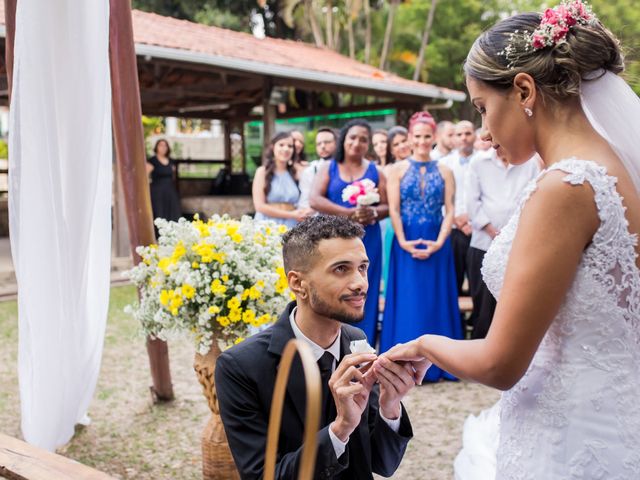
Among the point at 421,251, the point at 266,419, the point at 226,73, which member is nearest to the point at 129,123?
the point at 421,251

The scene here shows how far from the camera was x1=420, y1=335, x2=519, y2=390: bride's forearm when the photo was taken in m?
1.50

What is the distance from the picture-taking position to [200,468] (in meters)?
4.12

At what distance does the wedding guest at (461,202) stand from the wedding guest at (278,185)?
142 cm

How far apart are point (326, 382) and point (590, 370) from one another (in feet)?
3.28

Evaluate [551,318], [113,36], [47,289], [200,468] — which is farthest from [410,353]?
[113,36]

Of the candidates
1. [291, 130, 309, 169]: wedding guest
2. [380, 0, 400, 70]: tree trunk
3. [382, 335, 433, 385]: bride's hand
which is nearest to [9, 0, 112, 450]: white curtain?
[382, 335, 433, 385]: bride's hand

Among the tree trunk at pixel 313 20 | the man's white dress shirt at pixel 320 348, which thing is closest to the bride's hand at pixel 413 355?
the man's white dress shirt at pixel 320 348

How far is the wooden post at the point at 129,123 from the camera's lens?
4.19m

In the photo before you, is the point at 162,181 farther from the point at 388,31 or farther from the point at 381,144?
the point at 388,31

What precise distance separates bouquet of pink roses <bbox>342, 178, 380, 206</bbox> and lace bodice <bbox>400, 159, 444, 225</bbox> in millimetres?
232

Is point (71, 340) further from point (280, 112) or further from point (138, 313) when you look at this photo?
point (280, 112)

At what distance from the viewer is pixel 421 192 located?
567 cm

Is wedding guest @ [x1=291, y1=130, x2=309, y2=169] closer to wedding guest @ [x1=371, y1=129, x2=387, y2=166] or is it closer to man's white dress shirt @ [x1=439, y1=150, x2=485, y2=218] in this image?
wedding guest @ [x1=371, y1=129, x2=387, y2=166]

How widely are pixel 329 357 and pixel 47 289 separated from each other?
73.6 inches
